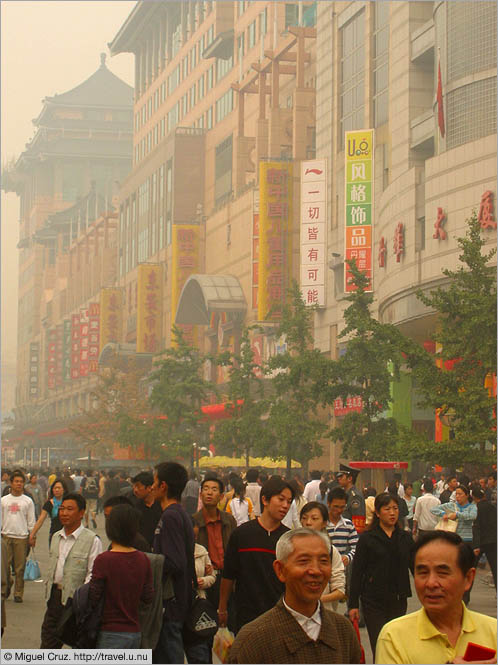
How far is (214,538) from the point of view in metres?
8.66

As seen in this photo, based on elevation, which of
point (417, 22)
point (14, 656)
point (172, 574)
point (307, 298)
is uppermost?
point (417, 22)

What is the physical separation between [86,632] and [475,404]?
19.1 meters

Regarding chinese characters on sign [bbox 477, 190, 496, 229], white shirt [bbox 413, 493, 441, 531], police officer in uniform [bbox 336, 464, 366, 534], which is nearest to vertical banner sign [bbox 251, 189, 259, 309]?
chinese characters on sign [bbox 477, 190, 496, 229]

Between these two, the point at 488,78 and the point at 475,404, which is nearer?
the point at 475,404

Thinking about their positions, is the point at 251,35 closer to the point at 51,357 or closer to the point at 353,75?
the point at 353,75

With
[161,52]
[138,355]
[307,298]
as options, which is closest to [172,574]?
[307,298]

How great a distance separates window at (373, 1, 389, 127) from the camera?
4388 cm

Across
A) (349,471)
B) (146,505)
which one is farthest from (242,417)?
(146,505)

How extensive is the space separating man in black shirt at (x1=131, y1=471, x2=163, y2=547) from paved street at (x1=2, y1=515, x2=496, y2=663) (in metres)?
2.64

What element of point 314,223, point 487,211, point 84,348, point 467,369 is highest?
point 314,223

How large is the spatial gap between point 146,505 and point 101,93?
187 meters

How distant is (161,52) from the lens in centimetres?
9381

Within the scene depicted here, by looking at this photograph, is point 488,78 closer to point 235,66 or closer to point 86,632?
point 86,632

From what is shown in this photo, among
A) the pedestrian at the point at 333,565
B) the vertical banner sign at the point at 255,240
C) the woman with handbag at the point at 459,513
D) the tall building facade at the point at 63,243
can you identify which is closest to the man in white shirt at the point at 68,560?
the pedestrian at the point at 333,565
